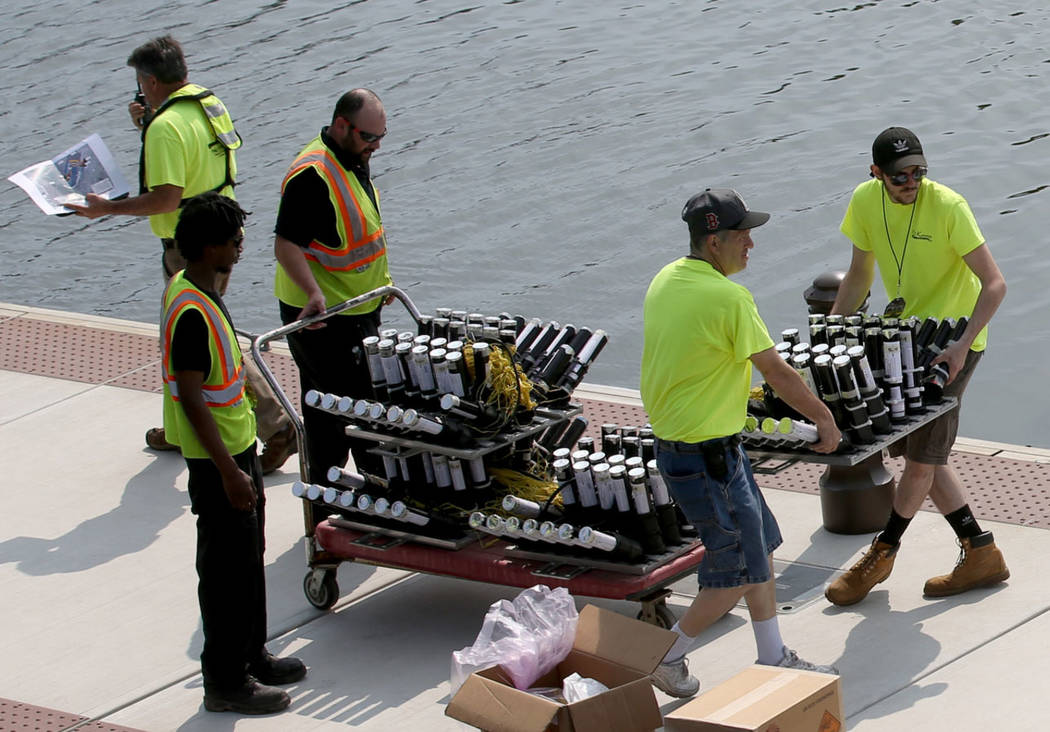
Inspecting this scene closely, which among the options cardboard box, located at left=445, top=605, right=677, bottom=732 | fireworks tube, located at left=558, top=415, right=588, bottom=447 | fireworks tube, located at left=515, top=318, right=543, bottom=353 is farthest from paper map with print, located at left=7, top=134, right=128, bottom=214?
cardboard box, located at left=445, top=605, right=677, bottom=732

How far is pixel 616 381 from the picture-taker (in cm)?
1153

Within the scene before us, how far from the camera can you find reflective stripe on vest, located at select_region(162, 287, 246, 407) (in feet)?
19.6

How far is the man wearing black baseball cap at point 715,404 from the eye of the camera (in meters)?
5.60

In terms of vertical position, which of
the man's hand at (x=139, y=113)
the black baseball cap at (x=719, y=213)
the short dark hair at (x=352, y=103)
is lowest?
the black baseball cap at (x=719, y=213)

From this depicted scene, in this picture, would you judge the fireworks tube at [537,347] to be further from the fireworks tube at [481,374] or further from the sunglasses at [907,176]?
the sunglasses at [907,176]

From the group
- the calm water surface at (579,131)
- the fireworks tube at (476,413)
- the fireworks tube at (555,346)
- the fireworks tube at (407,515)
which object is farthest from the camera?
the calm water surface at (579,131)

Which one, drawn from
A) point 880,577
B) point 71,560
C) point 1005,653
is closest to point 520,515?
point 880,577

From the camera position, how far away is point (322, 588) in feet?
23.4

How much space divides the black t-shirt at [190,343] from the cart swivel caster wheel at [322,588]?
58.5 inches

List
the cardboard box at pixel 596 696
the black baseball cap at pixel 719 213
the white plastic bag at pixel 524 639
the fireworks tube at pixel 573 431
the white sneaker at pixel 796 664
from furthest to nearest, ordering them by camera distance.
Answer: the fireworks tube at pixel 573 431
the white sneaker at pixel 796 664
the black baseball cap at pixel 719 213
the white plastic bag at pixel 524 639
the cardboard box at pixel 596 696

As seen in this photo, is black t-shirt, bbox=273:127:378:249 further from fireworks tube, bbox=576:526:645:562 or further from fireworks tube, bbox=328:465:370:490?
fireworks tube, bbox=576:526:645:562

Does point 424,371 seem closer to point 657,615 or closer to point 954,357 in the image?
point 657,615

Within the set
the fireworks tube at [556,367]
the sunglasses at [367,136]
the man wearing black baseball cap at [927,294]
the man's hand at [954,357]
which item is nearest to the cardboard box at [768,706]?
the man wearing black baseball cap at [927,294]

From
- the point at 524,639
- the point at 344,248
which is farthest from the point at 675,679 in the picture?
the point at 344,248
